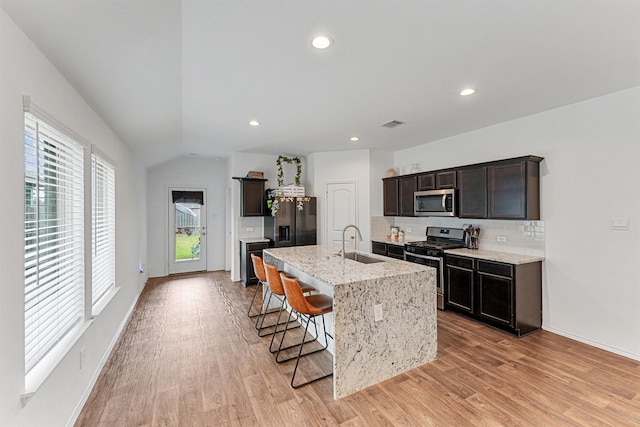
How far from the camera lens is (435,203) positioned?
4512 mm

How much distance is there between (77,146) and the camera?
227cm

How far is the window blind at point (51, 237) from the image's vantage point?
158 cm

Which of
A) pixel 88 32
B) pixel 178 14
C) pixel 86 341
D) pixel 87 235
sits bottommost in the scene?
pixel 86 341

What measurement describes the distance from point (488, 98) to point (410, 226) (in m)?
2.78

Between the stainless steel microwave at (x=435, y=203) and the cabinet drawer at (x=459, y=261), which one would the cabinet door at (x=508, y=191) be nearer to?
the stainless steel microwave at (x=435, y=203)

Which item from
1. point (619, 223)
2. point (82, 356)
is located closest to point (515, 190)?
point (619, 223)

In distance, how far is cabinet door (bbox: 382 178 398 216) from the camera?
17.4 feet

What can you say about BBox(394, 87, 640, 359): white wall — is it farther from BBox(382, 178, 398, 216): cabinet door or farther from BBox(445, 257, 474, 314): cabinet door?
BBox(382, 178, 398, 216): cabinet door

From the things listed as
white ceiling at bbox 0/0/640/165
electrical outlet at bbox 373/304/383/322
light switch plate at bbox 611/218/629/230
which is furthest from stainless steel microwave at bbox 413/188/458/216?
electrical outlet at bbox 373/304/383/322

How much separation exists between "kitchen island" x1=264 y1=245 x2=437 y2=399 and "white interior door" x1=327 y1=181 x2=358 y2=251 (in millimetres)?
2747

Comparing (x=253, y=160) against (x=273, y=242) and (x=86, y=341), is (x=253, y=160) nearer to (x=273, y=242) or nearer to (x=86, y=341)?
(x=273, y=242)

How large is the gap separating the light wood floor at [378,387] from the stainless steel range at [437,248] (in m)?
0.80

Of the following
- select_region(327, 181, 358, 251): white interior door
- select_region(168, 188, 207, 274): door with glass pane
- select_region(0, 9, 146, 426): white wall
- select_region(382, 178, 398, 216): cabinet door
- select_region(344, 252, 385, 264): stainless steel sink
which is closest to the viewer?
select_region(0, 9, 146, 426): white wall

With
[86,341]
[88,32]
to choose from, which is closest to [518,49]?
[88,32]
